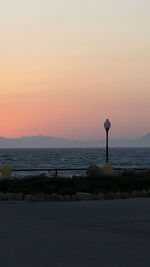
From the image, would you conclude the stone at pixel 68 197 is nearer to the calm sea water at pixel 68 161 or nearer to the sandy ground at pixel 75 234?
the sandy ground at pixel 75 234

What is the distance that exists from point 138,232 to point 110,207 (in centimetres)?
411

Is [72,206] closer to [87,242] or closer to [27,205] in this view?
[27,205]

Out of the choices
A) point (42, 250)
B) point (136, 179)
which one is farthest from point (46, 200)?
point (42, 250)

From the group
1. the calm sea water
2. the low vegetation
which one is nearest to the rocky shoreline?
the low vegetation

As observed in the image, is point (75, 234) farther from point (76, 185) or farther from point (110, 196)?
point (76, 185)

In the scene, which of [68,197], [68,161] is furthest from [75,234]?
[68,161]

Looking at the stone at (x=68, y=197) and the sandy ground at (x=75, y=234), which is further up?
the stone at (x=68, y=197)

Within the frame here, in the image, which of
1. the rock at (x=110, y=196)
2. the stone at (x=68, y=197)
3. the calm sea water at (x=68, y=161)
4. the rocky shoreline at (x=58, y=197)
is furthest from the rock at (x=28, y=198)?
the calm sea water at (x=68, y=161)

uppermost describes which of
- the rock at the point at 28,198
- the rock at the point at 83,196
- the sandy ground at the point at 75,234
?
the rock at the point at 83,196

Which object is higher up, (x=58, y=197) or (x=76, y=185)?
(x=76, y=185)

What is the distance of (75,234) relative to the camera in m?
11.6

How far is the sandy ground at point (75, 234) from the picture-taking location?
29.9 feet

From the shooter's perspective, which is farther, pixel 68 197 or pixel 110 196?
pixel 110 196

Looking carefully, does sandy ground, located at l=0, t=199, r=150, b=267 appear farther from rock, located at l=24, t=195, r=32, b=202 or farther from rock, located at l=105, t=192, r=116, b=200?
rock, located at l=105, t=192, r=116, b=200
